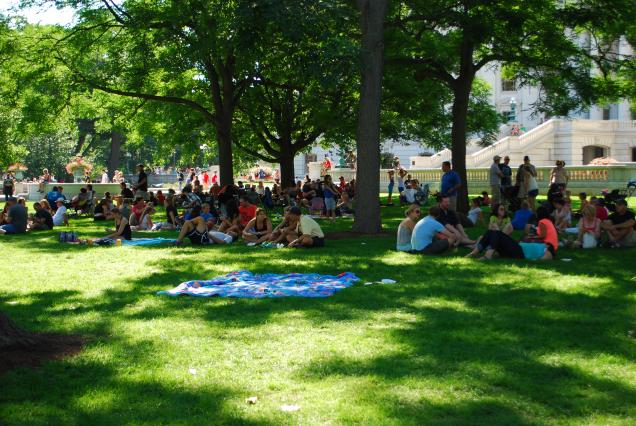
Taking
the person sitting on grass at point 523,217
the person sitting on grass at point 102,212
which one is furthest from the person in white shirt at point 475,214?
the person sitting on grass at point 102,212

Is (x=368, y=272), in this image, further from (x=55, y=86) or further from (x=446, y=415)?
(x=55, y=86)

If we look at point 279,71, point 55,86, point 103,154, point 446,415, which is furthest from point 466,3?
point 103,154

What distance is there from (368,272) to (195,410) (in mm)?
7101

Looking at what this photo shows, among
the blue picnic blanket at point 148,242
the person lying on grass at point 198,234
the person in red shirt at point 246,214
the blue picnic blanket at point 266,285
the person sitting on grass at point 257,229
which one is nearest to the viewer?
the blue picnic blanket at point 266,285

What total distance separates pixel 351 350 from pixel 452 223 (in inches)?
343

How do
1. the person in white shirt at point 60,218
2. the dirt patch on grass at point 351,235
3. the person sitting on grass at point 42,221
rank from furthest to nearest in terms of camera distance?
the person in white shirt at point 60,218 → the person sitting on grass at point 42,221 → the dirt patch on grass at point 351,235

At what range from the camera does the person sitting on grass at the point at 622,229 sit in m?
15.6

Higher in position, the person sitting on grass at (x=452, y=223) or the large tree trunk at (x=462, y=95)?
the large tree trunk at (x=462, y=95)

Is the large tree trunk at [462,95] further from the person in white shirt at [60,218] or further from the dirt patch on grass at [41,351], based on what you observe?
the dirt patch on grass at [41,351]

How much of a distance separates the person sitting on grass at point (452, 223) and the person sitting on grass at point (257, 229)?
3.89 meters

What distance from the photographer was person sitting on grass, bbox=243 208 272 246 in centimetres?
1797

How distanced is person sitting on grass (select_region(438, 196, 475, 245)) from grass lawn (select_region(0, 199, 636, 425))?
2400mm

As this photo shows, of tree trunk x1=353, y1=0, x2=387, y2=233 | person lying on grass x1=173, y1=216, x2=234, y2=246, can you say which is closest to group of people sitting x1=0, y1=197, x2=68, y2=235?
person lying on grass x1=173, y1=216, x2=234, y2=246

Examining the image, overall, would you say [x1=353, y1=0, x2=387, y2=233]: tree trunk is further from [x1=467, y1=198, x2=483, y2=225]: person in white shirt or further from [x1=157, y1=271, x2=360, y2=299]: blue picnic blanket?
[x1=157, y1=271, x2=360, y2=299]: blue picnic blanket
